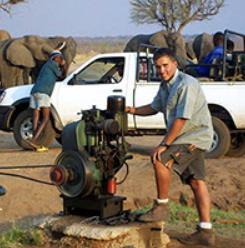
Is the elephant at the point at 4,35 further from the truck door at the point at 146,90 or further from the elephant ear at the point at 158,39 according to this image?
the truck door at the point at 146,90

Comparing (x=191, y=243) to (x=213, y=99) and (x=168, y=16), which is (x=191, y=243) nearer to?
(x=213, y=99)

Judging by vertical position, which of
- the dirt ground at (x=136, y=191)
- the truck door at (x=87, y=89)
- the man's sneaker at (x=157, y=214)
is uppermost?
the truck door at (x=87, y=89)

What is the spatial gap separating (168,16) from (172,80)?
4919 cm

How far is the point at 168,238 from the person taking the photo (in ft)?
21.9

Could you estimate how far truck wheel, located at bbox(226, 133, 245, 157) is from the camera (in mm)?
13461

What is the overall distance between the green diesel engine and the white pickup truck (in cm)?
632

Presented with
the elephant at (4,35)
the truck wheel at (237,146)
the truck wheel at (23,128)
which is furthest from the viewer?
the elephant at (4,35)

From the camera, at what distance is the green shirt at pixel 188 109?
635cm

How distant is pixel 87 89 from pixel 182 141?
23.7ft

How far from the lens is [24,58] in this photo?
31016 mm

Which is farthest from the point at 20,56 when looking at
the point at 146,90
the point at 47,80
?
the point at 146,90

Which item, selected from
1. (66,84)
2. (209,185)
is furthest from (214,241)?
(66,84)

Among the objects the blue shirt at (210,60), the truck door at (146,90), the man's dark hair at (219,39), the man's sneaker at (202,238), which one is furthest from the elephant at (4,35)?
the man's sneaker at (202,238)

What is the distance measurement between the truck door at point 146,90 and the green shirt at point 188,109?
6.44 m
